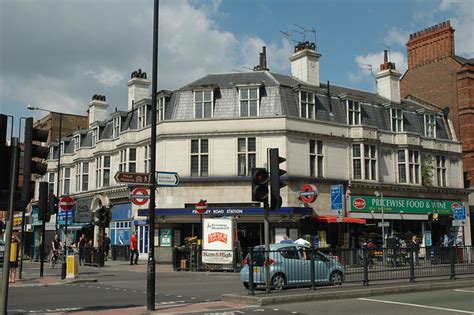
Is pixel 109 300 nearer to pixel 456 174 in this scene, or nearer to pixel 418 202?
pixel 418 202

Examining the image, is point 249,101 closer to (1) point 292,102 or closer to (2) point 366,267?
(1) point 292,102

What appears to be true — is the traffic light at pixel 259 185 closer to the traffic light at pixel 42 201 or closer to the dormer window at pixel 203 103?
the traffic light at pixel 42 201

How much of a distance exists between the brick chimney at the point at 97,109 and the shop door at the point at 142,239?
52.9 ft

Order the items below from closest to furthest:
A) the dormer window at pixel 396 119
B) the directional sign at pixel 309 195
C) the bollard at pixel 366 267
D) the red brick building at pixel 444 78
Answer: the bollard at pixel 366 267
the directional sign at pixel 309 195
the dormer window at pixel 396 119
the red brick building at pixel 444 78

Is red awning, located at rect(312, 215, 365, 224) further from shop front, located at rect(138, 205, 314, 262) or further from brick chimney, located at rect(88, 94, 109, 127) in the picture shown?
brick chimney, located at rect(88, 94, 109, 127)

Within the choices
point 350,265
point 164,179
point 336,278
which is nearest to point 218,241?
point 336,278

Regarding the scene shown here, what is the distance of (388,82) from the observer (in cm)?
4159

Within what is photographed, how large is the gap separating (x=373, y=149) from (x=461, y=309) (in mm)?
25239

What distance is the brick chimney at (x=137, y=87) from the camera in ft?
133

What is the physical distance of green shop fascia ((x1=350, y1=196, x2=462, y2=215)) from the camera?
34.8 meters

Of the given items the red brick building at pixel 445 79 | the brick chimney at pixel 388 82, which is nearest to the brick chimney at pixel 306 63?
the brick chimney at pixel 388 82

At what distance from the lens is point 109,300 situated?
14.2 metres

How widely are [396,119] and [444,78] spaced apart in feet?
29.8

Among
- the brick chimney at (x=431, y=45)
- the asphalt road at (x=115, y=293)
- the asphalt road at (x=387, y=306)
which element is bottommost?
the asphalt road at (x=115, y=293)
